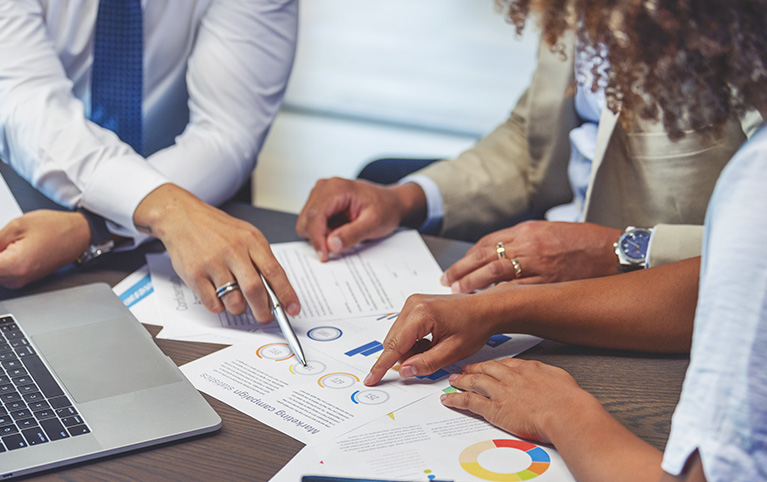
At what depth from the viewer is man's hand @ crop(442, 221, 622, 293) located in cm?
102

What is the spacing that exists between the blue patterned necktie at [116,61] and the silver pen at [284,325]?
541mm

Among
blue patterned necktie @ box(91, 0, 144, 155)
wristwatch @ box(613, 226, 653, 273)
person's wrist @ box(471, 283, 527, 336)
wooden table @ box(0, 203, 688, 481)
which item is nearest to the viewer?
wooden table @ box(0, 203, 688, 481)

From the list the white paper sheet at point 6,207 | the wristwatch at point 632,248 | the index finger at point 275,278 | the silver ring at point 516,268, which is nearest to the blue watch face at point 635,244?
the wristwatch at point 632,248

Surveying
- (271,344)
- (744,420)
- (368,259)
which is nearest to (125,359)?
(271,344)

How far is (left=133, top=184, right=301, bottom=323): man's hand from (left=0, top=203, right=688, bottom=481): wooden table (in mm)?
76

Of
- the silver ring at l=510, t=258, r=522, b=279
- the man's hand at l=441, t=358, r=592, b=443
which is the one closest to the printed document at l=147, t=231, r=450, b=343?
the silver ring at l=510, t=258, r=522, b=279

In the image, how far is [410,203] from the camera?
4.23 feet

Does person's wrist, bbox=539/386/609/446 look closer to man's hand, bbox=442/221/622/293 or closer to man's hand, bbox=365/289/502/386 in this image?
man's hand, bbox=365/289/502/386

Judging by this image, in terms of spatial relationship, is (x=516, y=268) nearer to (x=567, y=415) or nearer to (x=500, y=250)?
(x=500, y=250)

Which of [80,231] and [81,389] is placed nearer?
[81,389]

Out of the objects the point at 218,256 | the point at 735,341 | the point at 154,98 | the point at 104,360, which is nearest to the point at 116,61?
the point at 154,98

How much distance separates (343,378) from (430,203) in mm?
628

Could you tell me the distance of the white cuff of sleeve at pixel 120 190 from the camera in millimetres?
1057

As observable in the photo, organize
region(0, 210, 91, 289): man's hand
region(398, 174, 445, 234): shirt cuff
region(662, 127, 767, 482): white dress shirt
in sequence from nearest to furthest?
region(662, 127, 767, 482): white dress shirt → region(0, 210, 91, 289): man's hand → region(398, 174, 445, 234): shirt cuff
